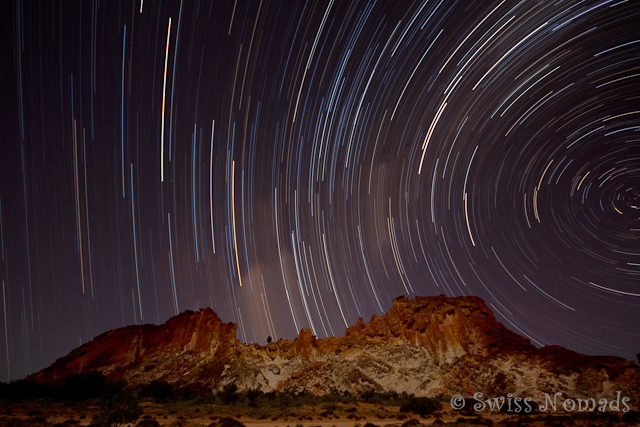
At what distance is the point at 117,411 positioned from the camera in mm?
22391

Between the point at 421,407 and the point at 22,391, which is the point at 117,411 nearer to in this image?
the point at 421,407

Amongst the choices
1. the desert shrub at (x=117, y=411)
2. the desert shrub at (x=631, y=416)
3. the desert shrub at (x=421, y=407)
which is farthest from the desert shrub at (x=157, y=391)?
the desert shrub at (x=631, y=416)

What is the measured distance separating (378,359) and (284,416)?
22.2m

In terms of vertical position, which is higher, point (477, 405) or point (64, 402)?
point (64, 402)

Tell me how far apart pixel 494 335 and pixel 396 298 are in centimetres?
1812

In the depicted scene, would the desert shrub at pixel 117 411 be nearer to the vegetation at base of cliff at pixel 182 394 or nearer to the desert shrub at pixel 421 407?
the vegetation at base of cliff at pixel 182 394

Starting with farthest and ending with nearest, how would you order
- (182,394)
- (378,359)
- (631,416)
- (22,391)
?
(378,359), (22,391), (182,394), (631,416)

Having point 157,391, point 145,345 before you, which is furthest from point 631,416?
point 145,345

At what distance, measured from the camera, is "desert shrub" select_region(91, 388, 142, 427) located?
72.4 feet

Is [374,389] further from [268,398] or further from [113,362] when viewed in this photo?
[113,362]

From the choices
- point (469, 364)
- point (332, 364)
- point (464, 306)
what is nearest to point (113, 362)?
point (332, 364)

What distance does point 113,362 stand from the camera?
51.6 meters

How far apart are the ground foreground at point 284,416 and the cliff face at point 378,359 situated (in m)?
6.31

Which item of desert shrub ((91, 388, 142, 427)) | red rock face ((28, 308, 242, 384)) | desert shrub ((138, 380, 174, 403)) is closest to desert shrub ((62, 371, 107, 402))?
red rock face ((28, 308, 242, 384))
